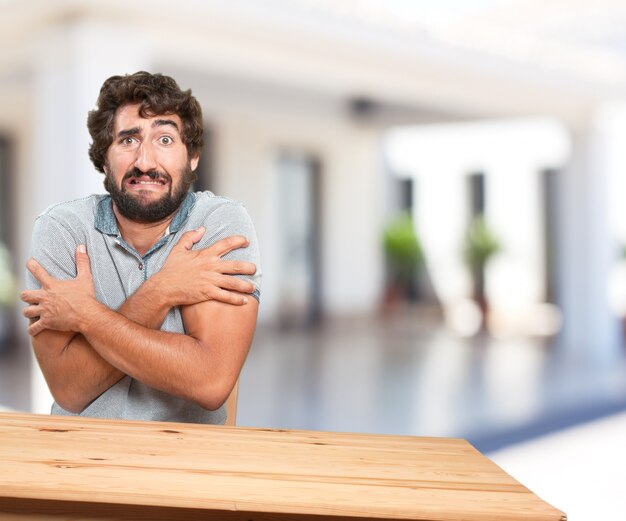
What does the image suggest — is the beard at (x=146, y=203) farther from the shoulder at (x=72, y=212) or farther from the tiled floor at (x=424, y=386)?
the tiled floor at (x=424, y=386)

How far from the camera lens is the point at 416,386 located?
289 inches

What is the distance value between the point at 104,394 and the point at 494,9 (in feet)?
19.8

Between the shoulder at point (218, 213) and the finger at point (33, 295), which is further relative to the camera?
the shoulder at point (218, 213)

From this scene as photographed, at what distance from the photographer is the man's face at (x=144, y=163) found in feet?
6.40

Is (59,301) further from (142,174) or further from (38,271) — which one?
(142,174)

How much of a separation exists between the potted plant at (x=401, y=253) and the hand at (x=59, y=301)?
11.6 meters

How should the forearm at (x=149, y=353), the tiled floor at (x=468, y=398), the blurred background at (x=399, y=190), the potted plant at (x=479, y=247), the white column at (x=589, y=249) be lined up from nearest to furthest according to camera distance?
the forearm at (x=149, y=353)
the tiled floor at (x=468, y=398)
the blurred background at (x=399, y=190)
the white column at (x=589, y=249)
the potted plant at (x=479, y=247)

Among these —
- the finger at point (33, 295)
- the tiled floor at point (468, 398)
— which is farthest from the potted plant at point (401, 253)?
the finger at point (33, 295)

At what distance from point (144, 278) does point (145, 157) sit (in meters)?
0.28

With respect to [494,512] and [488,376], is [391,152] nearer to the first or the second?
[488,376]

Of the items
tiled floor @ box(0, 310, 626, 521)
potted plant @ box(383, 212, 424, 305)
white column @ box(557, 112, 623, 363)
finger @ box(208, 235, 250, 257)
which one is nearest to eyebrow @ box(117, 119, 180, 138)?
finger @ box(208, 235, 250, 257)

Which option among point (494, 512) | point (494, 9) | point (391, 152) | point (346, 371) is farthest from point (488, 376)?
point (391, 152)

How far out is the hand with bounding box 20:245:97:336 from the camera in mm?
1880

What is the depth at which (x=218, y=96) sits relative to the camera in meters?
9.86
